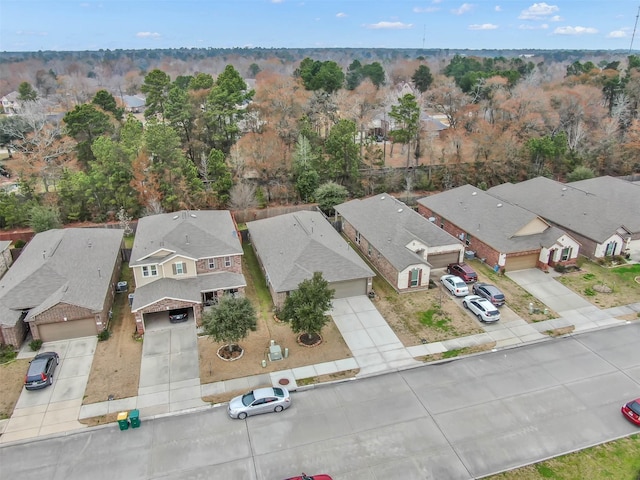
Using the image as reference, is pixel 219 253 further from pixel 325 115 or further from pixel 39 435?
pixel 325 115

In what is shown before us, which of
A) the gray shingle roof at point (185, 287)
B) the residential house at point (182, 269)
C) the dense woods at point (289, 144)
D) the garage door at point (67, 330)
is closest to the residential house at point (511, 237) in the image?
the dense woods at point (289, 144)

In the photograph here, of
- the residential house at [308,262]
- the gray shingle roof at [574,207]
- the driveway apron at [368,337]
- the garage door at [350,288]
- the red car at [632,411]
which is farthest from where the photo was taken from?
the gray shingle roof at [574,207]

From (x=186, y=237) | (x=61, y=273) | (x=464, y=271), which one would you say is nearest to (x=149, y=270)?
(x=186, y=237)

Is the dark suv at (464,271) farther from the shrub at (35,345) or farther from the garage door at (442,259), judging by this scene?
the shrub at (35,345)

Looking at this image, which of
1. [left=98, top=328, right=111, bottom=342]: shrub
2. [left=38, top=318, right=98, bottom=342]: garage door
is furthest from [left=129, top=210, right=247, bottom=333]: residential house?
[left=38, top=318, right=98, bottom=342]: garage door

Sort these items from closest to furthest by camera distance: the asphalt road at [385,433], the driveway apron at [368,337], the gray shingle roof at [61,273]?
the asphalt road at [385,433], the driveway apron at [368,337], the gray shingle roof at [61,273]

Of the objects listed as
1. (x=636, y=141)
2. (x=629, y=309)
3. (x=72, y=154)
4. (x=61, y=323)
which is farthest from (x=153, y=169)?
(x=636, y=141)

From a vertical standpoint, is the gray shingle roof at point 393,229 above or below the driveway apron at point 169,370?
above

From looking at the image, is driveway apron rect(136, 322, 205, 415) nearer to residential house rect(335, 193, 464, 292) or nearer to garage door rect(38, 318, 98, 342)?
garage door rect(38, 318, 98, 342)
